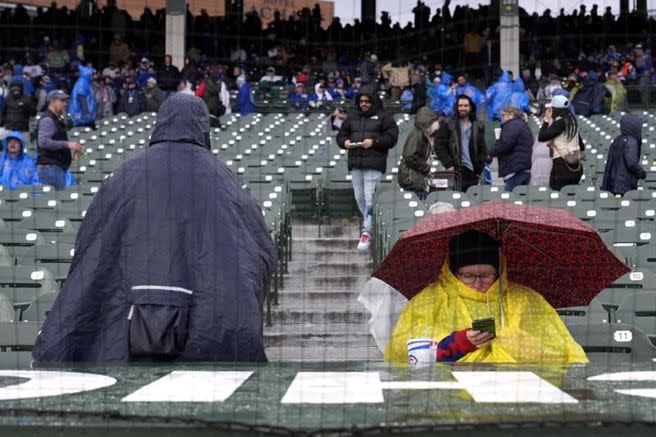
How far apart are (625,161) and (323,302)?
3.91 metres

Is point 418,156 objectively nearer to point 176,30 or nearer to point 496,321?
point 496,321

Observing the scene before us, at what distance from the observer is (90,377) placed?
3152 mm

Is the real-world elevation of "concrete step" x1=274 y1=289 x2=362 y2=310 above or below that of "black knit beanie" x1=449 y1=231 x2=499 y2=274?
below

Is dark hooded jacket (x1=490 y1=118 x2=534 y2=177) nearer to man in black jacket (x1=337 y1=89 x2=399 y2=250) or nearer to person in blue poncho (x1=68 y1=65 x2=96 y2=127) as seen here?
man in black jacket (x1=337 y1=89 x2=399 y2=250)

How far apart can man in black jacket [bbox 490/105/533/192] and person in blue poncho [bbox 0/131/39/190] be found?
4.73 meters

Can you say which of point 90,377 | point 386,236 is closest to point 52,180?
point 386,236

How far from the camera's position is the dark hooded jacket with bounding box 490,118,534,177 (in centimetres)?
1281

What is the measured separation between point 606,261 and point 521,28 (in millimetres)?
24092

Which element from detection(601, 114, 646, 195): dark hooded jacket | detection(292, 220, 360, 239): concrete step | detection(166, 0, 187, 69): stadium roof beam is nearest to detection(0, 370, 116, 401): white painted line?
detection(292, 220, 360, 239): concrete step

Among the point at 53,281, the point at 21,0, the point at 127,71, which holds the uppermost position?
the point at 21,0

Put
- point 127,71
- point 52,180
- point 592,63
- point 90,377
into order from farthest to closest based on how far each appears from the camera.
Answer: point 592,63
point 127,71
point 52,180
point 90,377

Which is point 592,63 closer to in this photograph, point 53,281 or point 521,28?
point 521,28

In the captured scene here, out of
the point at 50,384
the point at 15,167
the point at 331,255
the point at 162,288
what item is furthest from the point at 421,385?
the point at 15,167

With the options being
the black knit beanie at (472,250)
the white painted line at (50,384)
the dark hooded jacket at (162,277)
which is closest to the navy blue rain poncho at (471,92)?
the black knit beanie at (472,250)
